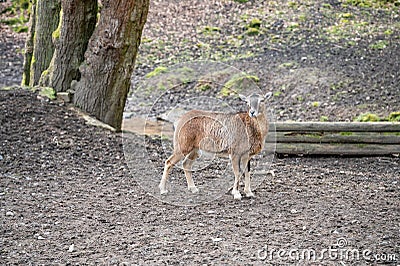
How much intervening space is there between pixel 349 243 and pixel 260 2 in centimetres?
1281

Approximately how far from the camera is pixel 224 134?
6.46 metres

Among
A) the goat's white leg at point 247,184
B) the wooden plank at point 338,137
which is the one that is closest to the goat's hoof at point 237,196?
the goat's white leg at point 247,184

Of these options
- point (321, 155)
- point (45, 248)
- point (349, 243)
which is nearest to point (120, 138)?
point (321, 155)

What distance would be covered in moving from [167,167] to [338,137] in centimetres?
300

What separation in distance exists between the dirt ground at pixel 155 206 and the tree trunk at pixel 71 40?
0.54 m

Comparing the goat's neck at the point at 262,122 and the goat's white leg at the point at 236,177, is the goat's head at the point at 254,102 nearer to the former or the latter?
the goat's neck at the point at 262,122

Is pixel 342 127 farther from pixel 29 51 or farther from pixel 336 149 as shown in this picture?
pixel 29 51

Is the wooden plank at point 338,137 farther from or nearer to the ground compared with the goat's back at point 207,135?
nearer to the ground

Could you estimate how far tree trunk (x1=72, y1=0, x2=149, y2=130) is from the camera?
8.80 metres

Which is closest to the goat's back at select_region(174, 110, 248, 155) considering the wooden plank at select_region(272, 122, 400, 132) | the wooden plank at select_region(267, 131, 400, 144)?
the wooden plank at select_region(267, 131, 400, 144)

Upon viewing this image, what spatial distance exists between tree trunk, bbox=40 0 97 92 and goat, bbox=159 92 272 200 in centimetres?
347

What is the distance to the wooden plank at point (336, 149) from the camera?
28.3 ft

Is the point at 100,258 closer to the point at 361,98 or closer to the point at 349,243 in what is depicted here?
the point at 349,243

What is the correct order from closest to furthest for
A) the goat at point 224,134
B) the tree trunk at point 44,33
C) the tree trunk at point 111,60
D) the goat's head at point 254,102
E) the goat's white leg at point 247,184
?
the goat's head at point 254,102, the goat at point 224,134, the goat's white leg at point 247,184, the tree trunk at point 111,60, the tree trunk at point 44,33
